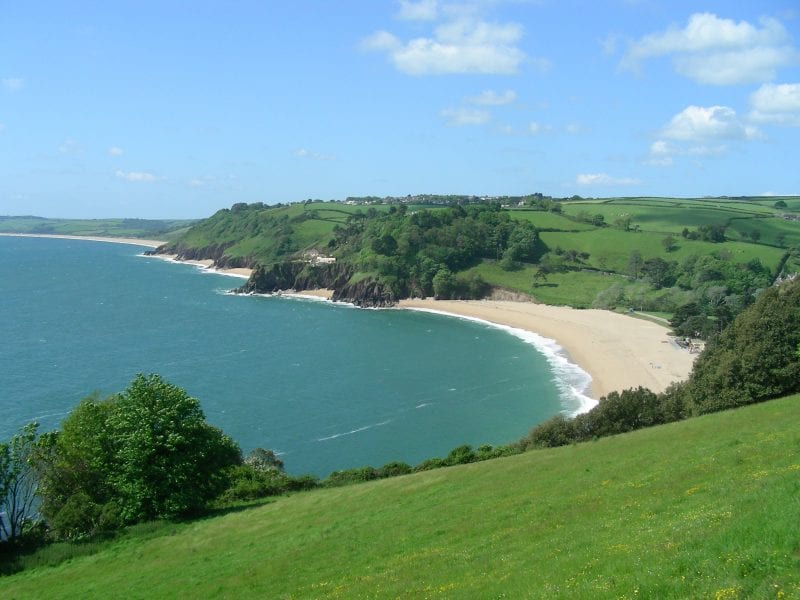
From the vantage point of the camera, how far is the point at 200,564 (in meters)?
27.1

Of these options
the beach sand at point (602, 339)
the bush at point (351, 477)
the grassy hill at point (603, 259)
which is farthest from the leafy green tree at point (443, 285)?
the bush at point (351, 477)

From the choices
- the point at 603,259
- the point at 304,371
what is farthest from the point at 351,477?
the point at 603,259

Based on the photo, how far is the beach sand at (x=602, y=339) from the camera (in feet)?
277

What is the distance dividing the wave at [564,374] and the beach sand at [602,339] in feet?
3.68

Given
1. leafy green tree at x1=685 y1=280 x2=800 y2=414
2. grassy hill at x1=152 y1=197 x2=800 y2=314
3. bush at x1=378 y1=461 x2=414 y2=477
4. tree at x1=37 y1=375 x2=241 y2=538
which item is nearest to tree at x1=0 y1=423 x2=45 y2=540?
tree at x1=37 y1=375 x2=241 y2=538

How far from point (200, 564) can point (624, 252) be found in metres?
157

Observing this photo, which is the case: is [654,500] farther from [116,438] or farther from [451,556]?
[116,438]

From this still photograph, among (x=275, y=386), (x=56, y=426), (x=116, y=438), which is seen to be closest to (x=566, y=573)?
(x=116, y=438)

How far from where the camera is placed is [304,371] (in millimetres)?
91000

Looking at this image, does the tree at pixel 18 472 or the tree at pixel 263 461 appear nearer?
the tree at pixel 18 472

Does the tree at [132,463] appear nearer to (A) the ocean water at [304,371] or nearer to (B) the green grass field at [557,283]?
(A) the ocean water at [304,371]

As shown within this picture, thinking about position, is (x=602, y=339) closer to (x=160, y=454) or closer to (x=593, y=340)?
(x=593, y=340)

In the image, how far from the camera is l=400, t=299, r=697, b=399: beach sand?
84500mm

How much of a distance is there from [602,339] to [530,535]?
91484 millimetres
